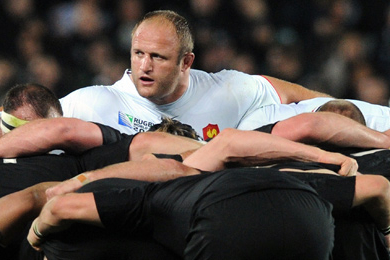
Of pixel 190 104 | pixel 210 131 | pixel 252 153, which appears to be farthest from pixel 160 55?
pixel 252 153

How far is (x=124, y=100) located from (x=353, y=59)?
1.85 meters

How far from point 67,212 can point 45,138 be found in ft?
2.22

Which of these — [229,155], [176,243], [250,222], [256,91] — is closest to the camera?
[250,222]

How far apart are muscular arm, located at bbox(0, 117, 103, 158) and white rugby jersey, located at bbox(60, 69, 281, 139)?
93 cm

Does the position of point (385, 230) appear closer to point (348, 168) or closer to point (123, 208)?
point (348, 168)

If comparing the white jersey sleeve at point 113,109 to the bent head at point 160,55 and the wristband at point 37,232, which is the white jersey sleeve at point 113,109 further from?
the wristband at point 37,232

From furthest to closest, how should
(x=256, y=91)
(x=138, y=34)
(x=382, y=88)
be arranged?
(x=382, y=88)
(x=256, y=91)
(x=138, y=34)

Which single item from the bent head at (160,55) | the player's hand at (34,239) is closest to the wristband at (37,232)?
the player's hand at (34,239)

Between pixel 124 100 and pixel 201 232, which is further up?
pixel 201 232

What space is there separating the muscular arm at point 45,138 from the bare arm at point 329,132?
0.70 meters

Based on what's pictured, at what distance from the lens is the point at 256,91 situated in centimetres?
360

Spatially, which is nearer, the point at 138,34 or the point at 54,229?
the point at 54,229

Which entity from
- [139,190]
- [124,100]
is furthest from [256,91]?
[139,190]

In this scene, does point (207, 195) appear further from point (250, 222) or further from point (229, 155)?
point (229, 155)
